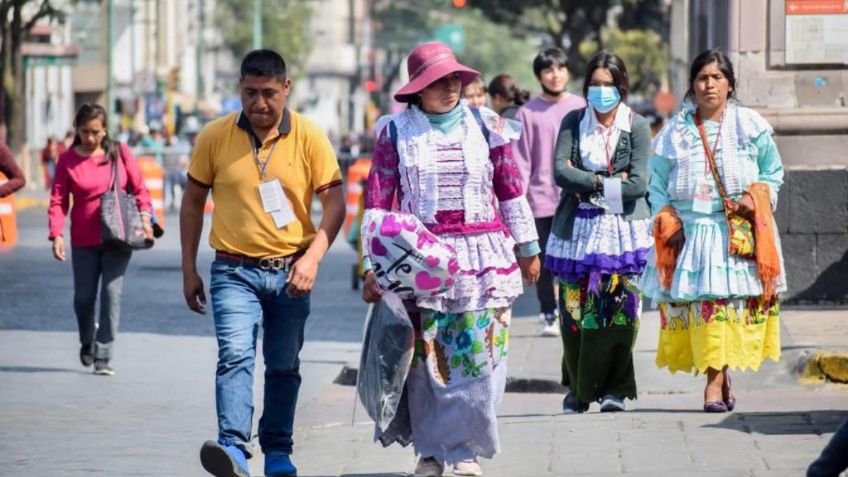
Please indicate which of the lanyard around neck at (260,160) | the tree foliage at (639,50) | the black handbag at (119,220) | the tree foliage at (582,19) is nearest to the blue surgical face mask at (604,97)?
the lanyard around neck at (260,160)

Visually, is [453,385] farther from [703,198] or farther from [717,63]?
[717,63]

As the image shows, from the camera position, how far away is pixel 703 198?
31.2 ft

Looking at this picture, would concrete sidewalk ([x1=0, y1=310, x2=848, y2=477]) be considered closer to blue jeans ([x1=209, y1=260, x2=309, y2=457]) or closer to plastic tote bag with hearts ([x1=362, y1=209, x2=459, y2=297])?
blue jeans ([x1=209, y1=260, x2=309, y2=457])

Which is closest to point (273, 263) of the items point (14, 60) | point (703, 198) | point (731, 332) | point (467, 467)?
point (467, 467)

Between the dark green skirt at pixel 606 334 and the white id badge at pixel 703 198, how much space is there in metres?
0.50

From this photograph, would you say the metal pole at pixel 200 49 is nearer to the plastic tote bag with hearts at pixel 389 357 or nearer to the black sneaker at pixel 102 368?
the black sneaker at pixel 102 368

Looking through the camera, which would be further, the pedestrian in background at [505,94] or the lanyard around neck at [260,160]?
the pedestrian in background at [505,94]

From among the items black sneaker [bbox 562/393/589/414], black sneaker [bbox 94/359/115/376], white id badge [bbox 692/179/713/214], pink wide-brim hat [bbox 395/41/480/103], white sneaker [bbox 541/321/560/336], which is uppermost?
pink wide-brim hat [bbox 395/41/480/103]

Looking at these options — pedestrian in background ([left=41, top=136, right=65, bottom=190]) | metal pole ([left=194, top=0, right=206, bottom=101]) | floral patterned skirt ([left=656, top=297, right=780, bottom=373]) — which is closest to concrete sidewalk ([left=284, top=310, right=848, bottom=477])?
floral patterned skirt ([left=656, top=297, right=780, bottom=373])

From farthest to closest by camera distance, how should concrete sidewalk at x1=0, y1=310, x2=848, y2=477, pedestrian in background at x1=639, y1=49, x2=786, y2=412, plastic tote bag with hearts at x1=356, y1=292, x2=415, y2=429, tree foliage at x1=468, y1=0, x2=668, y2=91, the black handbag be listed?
tree foliage at x1=468, y1=0, x2=668, y2=91 < the black handbag < pedestrian in background at x1=639, y1=49, x2=786, y2=412 < concrete sidewalk at x1=0, y1=310, x2=848, y2=477 < plastic tote bag with hearts at x1=356, y1=292, x2=415, y2=429

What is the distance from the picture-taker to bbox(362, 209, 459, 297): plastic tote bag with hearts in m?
7.43

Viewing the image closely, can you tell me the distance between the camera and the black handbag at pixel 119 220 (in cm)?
1224

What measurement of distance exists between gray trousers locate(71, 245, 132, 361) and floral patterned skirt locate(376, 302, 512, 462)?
194 inches

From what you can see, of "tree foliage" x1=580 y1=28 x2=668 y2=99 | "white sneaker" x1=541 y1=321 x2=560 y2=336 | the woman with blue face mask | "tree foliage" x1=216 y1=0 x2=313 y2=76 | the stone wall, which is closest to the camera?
the woman with blue face mask
